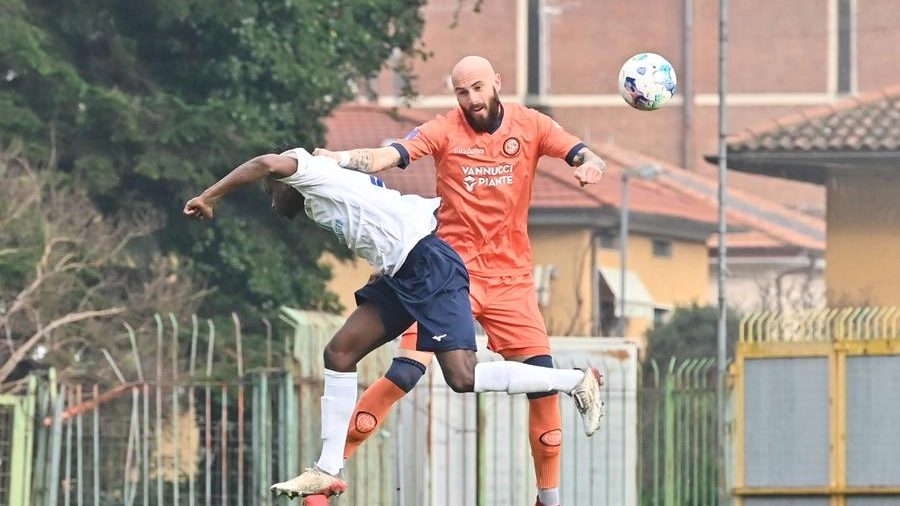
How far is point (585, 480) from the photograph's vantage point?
1568 cm

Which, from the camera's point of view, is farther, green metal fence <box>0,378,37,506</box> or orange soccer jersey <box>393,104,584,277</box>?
green metal fence <box>0,378,37,506</box>

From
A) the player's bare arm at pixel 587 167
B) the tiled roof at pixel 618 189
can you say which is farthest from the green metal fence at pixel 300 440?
the tiled roof at pixel 618 189

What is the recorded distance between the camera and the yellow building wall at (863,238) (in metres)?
29.7

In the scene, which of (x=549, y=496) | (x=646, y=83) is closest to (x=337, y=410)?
(x=549, y=496)

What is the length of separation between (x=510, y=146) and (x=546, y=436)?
1.56 meters

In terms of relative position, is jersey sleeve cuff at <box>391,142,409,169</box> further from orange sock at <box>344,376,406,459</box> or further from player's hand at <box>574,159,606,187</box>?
orange sock at <box>344,376,406,459</box>

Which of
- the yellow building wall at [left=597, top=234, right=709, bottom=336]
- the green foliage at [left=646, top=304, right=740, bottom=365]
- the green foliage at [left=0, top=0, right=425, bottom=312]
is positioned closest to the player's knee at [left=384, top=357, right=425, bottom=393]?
the green foliage at [left=0, top=0, right=425, bottom=312]

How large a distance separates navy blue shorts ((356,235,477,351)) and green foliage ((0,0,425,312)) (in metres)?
15.7

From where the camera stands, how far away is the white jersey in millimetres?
10070

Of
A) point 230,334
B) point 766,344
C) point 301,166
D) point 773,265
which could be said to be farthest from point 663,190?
point 301,166

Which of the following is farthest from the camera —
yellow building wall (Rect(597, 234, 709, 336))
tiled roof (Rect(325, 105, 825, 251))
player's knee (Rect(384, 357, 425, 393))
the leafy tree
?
yellow building wall (Rect(597, 234, 709, 336))

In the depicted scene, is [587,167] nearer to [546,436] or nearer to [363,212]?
[363,212]

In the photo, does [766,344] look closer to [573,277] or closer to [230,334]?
[230,334]

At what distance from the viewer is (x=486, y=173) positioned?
1080 centimetres
